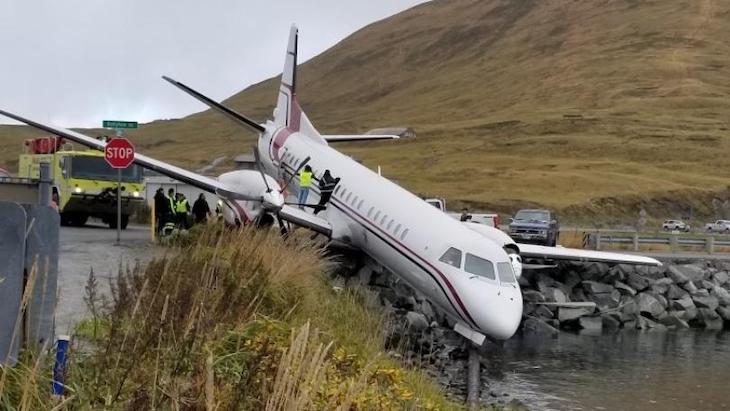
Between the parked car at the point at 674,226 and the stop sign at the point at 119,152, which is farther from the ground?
the stop sign at the point at 119,152

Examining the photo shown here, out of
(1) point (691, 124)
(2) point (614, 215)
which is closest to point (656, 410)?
(2) point (614, 215)

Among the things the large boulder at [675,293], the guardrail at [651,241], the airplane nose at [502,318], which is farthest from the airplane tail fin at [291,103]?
the guardrail at [651,241]

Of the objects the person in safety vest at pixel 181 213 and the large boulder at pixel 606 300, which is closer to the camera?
the person in safety vest at pixel 181 213

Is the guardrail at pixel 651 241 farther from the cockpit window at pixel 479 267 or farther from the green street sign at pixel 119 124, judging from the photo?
the cockpit window at pixel 479 267

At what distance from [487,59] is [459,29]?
32795 mm

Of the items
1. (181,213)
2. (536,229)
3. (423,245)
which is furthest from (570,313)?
(181,213)

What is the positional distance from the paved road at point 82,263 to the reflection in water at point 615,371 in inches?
304

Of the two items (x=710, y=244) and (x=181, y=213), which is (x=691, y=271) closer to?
(x=710, y=244)

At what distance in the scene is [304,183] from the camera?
2284 cm

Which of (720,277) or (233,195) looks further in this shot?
(720,277)

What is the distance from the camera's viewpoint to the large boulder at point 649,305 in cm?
2692

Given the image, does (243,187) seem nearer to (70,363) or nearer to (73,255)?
(73,255)

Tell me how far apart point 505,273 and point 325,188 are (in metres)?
7.44

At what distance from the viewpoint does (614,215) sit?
57.0 meters
